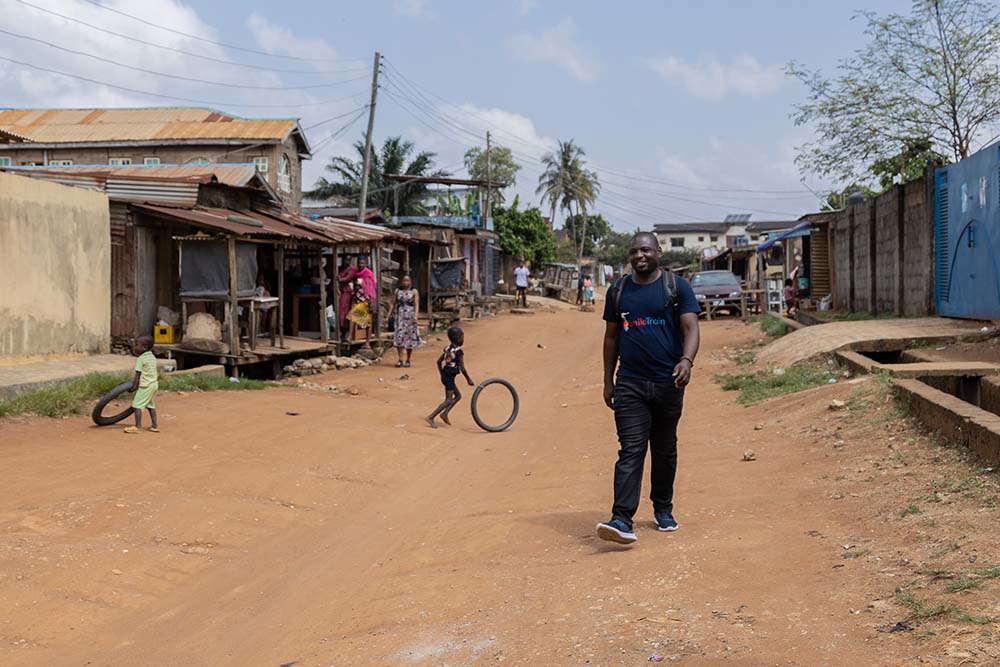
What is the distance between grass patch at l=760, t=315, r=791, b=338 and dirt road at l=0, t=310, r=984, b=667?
1025 cm

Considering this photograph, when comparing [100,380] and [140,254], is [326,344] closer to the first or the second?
[140,254]

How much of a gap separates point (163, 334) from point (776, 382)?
10092 mm

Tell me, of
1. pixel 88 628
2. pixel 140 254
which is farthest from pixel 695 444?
pixel 140 254

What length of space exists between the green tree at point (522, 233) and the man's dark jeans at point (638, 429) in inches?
1748

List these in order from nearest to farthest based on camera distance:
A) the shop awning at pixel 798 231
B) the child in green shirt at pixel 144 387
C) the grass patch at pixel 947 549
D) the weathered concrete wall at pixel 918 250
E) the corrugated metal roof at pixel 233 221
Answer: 1. the grass patch at pixel 947 549
2. the child in green shirt at pixel 144 387
3. the weathered concrete wall at pixel 918 250
4. the corrugated metal roof at pixel 233 221
5. the shop awning at pixel 798 231

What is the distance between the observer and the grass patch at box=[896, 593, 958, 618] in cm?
388

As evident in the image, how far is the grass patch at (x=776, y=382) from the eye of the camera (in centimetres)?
1186

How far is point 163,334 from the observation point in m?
16.2

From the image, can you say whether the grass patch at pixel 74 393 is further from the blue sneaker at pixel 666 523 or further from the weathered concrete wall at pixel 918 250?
the weathered concrete wall at pixel 918 250

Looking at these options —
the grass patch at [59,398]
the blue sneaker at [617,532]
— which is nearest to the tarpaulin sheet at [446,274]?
the grass patch at [59,398]

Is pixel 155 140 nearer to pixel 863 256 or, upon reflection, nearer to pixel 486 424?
pixel 863 256

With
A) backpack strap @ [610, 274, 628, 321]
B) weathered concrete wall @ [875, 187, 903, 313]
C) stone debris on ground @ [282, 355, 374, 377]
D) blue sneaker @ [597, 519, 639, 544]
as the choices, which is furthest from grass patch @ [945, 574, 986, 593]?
stone debris on ground @ [282, 355, 374, 377]

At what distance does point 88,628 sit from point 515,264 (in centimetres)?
4797

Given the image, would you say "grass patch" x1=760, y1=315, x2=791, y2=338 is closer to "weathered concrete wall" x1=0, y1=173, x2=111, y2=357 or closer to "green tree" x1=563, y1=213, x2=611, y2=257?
"weathered concrete wall" x1=0, y1=173, x2=111, y2=357
